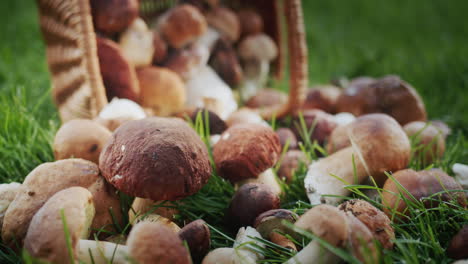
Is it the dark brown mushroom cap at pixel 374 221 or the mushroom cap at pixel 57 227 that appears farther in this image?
the dark brown mushroom cap at pixel 374 221

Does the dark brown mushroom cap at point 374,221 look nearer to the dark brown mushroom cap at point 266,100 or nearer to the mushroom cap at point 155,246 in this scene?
the mushroom cap at point 155,246

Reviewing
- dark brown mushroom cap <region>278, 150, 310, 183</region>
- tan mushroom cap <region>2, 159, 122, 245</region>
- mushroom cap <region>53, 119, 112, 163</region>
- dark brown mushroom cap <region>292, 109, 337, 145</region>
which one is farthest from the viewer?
dark brown mushroom cap <region>292, 109, 337, 145</region>

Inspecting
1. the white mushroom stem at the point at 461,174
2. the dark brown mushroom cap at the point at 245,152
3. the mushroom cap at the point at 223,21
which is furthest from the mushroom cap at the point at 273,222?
the mushroom cap at the point at 223,21

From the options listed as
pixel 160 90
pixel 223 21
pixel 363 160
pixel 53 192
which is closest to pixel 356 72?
pixel 223 21

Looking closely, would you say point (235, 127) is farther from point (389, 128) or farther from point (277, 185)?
point (389, 128)

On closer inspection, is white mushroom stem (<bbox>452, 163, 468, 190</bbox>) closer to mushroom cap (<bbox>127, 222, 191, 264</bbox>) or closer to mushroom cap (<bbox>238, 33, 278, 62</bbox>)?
mushroom cap (<bbox>127, 222, 191, 264</bbox>)

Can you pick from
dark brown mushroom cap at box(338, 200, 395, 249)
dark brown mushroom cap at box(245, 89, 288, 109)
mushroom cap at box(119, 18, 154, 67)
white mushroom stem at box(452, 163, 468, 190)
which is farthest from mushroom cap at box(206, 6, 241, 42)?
dark brown mushroom cap at box(338, 200, 395, 249)
